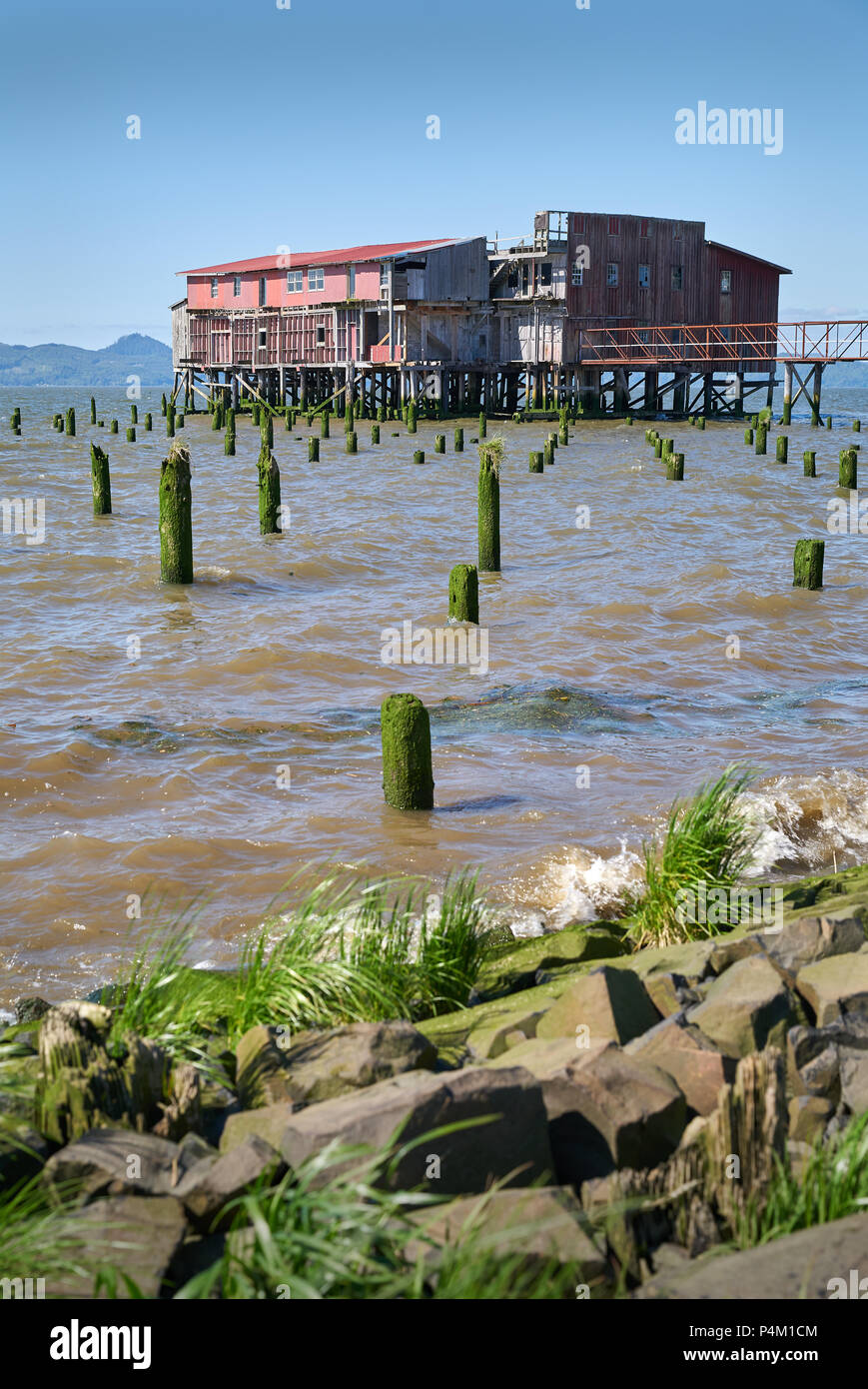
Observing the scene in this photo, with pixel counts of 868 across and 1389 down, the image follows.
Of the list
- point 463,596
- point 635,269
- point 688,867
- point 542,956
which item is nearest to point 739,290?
point 635,269

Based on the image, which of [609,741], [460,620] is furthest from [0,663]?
[609,741]

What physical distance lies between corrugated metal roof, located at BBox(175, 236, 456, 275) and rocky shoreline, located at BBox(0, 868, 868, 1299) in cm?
5363

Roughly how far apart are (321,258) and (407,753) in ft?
180

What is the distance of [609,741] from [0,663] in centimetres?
709

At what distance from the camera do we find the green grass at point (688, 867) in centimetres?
690

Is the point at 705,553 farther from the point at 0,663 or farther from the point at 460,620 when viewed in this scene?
the point at 0,663

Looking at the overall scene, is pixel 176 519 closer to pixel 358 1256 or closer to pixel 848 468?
pixel 358 1256

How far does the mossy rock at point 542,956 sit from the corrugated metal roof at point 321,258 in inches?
2041

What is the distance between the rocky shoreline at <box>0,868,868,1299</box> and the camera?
11.4 feet

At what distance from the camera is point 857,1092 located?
14.4ft

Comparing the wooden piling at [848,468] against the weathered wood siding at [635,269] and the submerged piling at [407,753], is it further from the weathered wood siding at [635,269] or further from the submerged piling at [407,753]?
the weathered wood siding at [635,269]

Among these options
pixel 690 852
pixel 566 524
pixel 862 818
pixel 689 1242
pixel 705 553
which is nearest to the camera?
pixel 689 1242

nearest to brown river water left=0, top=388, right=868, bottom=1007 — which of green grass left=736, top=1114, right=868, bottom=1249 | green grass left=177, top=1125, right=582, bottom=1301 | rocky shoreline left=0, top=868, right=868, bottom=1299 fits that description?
rocky shoreline left=0, top=868, right=868, bottom=1299

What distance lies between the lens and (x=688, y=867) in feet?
23.8
